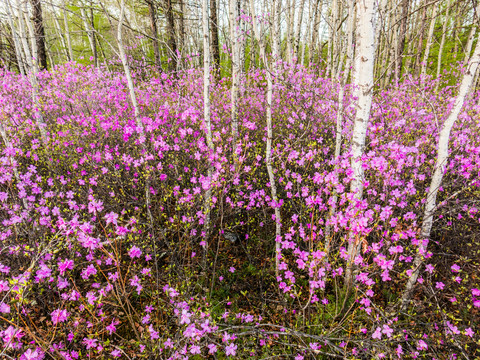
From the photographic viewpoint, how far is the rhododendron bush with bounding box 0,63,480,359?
7.95 ft

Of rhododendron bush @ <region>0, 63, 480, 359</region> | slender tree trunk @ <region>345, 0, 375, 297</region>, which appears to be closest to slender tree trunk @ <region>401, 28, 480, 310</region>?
rhododendron bush @ <region>0, 63, 480, 359</region>

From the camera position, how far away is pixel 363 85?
2.46m

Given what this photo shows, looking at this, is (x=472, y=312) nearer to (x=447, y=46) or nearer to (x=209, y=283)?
(x=209, y=283)

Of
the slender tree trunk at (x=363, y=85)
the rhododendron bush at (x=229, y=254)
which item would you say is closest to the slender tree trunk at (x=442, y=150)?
the rhododendron bush at (x=229, y=254)

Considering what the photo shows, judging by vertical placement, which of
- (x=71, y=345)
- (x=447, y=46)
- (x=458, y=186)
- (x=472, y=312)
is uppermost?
(x=447, y=46)

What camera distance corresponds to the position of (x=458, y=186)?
3.86 metres

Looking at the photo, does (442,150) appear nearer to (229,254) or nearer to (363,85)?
(363,85)

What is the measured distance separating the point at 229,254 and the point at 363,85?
9.93ft

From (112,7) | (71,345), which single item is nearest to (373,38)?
(71,345)

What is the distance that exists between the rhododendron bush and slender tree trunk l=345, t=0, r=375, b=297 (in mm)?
119

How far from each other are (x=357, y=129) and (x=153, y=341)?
2.97 metres

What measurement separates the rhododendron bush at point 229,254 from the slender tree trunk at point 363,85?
0.12 m

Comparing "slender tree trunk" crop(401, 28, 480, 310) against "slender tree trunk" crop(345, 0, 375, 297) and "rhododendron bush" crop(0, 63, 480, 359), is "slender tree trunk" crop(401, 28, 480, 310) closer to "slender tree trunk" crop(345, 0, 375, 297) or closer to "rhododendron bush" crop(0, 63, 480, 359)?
"rhododendron bush" crop(0, 63, 480, 359)

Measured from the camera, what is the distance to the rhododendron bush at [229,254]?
2422 mm
